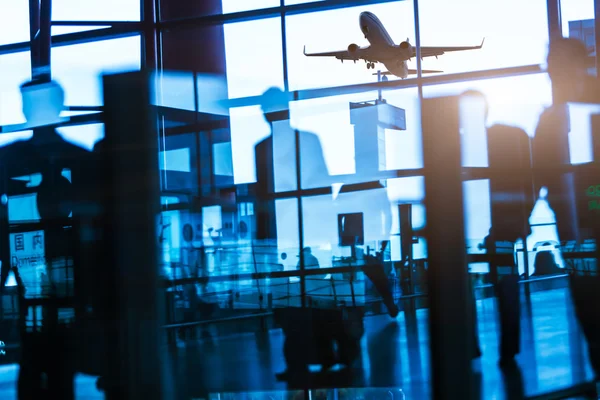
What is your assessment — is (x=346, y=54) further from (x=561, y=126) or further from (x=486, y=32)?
(x=561, y=126)

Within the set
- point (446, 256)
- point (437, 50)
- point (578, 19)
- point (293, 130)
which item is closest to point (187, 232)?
point (293, 130)

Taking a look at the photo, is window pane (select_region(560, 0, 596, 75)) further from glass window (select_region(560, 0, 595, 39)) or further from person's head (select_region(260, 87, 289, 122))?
person's head (select_region(260, 87, 289, 122))

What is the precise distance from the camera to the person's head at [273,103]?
4469mm

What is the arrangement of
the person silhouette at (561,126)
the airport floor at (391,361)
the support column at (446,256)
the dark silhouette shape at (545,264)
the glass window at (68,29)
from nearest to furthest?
the support column at (446,256), the airport floor at (391,361), the person silhouette at (561,126), the dark silhouette shape at (545,264), the glass window at (68,29)

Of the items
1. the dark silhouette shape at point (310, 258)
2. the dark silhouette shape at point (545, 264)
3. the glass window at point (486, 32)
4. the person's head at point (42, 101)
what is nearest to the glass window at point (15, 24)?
the dark silhouette shape at point (310, 258)

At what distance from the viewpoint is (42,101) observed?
1612 mm

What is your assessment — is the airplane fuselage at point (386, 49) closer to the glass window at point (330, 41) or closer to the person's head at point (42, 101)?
the glass window at point (330, 41)

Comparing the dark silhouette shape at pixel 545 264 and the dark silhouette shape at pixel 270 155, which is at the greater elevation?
the dark silhouette shape at pixel 270 155

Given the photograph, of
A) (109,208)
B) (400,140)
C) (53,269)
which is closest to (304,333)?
(400,140)

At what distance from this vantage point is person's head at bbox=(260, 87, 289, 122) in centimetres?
447

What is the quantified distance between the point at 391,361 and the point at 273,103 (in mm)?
2039

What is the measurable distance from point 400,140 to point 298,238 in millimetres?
1083

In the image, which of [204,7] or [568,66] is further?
[204,7]

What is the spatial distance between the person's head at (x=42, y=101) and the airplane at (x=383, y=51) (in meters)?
2.59
